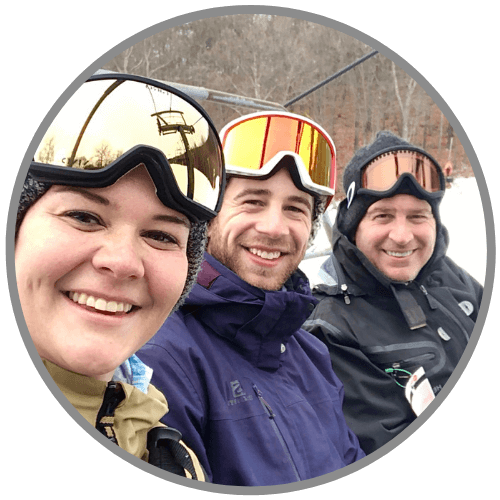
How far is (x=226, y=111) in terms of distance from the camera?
4.41ft

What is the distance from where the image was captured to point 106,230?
0.93 m

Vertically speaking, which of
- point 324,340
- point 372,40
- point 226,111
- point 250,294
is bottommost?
point 324,340

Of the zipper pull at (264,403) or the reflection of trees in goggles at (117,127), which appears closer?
the reflection of trees in goggles at (117,127)

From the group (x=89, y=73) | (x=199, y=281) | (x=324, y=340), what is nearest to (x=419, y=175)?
(x=324, y=340)

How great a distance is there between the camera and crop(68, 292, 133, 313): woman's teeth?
3.07ft

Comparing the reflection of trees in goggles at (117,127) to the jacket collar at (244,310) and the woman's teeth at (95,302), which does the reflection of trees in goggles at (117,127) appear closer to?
the woman's teeth at (95,302)

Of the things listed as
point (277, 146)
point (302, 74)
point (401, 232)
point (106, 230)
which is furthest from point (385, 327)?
point (106, 230)

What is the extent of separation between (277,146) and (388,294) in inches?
32.2

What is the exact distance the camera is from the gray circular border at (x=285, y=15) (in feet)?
3.26

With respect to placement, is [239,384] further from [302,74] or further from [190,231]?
[302,74]

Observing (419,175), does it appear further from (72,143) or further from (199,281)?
(72,143)

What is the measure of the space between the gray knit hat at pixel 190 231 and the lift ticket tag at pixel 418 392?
1.07 meters

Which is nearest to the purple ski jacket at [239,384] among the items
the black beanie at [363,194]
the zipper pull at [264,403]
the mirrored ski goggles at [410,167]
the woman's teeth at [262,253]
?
the zipper pull at [264,403]

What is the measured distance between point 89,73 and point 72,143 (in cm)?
28
